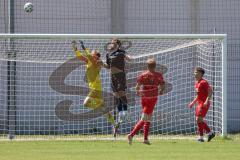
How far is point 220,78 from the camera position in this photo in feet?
62.3

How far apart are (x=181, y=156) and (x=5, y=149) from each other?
3.61m

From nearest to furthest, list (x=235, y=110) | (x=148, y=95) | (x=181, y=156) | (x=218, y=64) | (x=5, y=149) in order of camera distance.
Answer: (x=181, y=156)
(x=5, y=149)
(x=148, y=95)
(x=218, y=64)
(x=235, y=110)

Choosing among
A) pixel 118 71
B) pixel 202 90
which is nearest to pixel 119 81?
pixel 118 71

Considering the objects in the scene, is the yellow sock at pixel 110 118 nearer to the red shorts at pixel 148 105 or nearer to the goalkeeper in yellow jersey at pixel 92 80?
the goalkeeper in yellow jersey at pixel 92 80

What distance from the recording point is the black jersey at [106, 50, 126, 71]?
18219mm

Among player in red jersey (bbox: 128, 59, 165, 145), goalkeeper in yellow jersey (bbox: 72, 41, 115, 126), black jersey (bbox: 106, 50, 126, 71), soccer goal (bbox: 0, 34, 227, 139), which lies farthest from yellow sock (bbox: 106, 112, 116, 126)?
player in red jersey (bbox: 128, 59, 165, 145)

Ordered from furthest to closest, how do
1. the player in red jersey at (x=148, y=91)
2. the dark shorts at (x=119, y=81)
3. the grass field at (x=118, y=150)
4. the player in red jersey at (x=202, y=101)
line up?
the dark shorts at (x=119, y=81) < the player in red jersey at (x=202, y=101) < the player in red jersey at (x=148, y=91) < the grass field at (x=118, y=150)

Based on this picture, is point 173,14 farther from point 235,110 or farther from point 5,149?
point 5,149

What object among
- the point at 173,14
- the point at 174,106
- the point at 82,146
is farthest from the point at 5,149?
the point at 173,14

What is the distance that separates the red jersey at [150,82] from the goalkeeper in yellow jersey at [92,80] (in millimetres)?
1721

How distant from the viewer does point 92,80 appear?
19.2m

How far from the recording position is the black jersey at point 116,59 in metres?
18.2

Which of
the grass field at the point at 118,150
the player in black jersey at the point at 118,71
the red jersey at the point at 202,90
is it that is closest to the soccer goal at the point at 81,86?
the player in black jersey at the point at 118,71

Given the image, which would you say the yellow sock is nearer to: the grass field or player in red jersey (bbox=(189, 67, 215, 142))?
the grass field
